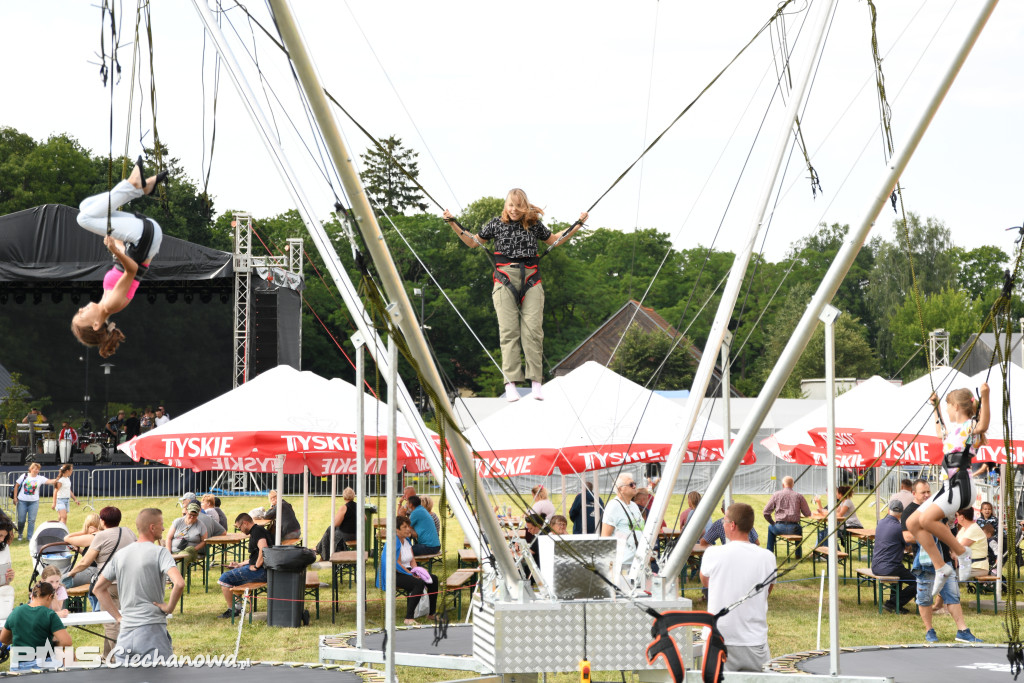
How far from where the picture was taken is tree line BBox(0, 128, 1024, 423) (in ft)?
136

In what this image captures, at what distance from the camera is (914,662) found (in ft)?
26.3

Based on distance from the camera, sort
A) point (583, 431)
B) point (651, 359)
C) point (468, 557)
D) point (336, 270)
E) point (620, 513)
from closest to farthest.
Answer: point (336, 270), point (620, 513), point (583, 431), point (468, 557), point (651, 359)

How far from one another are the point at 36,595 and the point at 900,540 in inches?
345

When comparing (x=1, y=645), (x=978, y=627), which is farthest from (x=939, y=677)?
(x=1, y=645)

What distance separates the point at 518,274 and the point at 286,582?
5505 millimetres

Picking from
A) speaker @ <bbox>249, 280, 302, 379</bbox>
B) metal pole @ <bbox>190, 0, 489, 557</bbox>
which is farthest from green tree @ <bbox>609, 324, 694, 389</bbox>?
metal pole @ <bbox>190, 0, 489, 557</bbox>

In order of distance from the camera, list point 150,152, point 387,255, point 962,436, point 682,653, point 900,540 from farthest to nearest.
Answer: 1. point 900,540
2. point 962,436
3. point 682,653
4. point 150,152
5. point 387,255

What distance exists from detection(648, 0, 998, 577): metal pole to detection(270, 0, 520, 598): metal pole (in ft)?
3.11

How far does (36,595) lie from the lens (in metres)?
8.09

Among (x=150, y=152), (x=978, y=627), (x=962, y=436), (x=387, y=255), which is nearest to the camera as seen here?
(x=387, y=255)

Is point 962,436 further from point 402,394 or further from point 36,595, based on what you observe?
point 36,595

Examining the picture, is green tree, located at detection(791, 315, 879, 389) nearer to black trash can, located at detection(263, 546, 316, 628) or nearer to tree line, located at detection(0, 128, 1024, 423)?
tree line, located at detection(0, 128, 1024, 423)

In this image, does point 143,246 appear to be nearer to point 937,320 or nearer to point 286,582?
point 286,582

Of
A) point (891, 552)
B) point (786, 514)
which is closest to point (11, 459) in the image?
point (786, 514)
